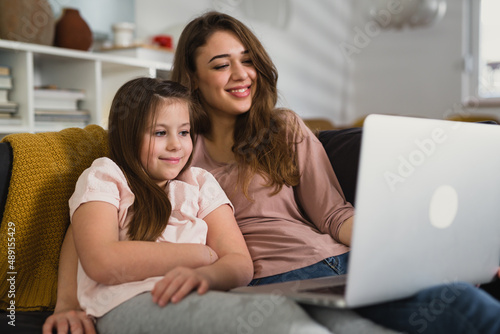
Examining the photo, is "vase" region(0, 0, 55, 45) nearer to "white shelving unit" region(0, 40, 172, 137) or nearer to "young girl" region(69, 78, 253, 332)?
"white shelving unit" region(0, 40, 172, 137)

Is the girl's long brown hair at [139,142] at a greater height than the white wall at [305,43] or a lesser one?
lesser

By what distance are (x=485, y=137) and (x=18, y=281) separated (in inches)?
38.4

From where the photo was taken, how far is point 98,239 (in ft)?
3.18

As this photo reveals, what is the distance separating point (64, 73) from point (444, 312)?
2.18m

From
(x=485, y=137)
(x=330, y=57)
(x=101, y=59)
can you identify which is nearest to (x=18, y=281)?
(x=485, y=137)

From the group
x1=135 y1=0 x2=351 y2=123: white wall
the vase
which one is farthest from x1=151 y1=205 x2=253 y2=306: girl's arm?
x1=135 y1=0 x2=351 y2=123: white wall

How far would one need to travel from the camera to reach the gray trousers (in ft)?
2.71

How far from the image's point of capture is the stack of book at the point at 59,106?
227 cm

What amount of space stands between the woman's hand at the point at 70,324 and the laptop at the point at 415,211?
0.95 ft

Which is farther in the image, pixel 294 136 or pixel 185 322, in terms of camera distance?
pixel 294 136

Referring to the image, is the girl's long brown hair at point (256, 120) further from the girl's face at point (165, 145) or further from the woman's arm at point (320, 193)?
the girl's face at point (165, 145)

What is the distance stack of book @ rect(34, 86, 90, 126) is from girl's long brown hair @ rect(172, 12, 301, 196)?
0.97 meters

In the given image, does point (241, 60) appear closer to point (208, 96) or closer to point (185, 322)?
point (208, 96)

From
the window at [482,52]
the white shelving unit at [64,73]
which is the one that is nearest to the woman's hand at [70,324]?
the white shelving unit at [64,73]
